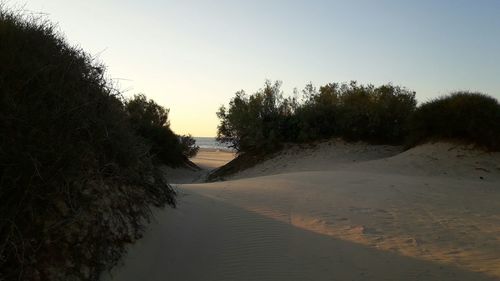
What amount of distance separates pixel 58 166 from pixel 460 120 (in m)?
15.2

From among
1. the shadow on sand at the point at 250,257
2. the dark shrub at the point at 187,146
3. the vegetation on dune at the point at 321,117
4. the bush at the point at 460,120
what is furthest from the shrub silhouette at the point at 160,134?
the shadow on sand at the point at 250,257

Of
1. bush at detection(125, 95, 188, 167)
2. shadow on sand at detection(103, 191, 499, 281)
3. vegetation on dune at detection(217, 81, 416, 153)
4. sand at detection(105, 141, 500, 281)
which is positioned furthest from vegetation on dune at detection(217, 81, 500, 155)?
shadow on sand at detection(103, 191, 499, 281)

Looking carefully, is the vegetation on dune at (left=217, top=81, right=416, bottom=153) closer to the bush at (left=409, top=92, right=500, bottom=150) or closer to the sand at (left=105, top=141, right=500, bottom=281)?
the bush at (left=409, top=92, right=500, bottom=150)

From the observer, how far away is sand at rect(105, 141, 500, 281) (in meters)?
5.33

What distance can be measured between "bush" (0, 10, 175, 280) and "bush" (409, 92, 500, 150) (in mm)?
13598

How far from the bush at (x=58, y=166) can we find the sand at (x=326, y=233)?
0.47 meters

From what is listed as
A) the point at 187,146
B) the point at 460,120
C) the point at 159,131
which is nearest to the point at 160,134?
the point at 159,131

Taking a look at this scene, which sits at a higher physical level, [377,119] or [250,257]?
[377,119]

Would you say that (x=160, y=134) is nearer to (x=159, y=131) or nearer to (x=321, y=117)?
(x=159, y=131)

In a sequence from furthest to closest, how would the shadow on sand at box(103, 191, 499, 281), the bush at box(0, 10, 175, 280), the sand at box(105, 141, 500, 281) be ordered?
the sand at box(105, 141, 500, 281) → the shadow on sand at box(103, 191, 499, 281) → the bush at box(0, 10, 175, 280)

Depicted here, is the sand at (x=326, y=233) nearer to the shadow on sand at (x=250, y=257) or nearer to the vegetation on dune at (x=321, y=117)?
the shadow on sand at (x=250, y=257)

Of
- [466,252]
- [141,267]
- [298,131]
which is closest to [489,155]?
[298,131]

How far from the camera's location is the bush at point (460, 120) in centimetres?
1572

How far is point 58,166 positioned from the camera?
4.30 meters
